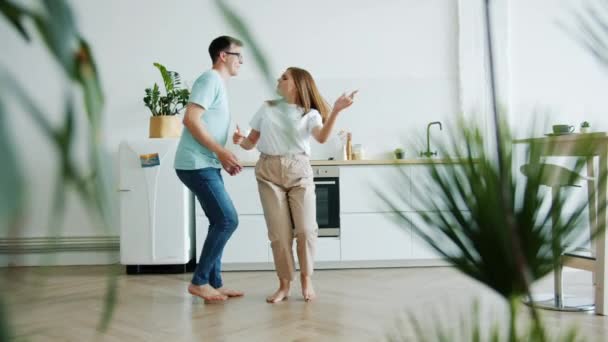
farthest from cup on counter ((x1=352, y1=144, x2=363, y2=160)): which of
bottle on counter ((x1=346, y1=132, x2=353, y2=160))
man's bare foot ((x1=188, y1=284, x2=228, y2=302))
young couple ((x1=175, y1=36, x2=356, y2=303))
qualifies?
man's bare foot ((x1=188, y1=284, x2=228, y2=302))

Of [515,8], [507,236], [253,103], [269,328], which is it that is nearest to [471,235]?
[507,236]

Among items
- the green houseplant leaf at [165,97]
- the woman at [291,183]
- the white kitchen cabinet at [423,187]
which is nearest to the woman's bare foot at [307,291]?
the woman at [291,183]

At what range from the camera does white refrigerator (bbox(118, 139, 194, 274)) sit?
464cm

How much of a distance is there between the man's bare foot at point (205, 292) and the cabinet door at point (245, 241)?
1.23 meters

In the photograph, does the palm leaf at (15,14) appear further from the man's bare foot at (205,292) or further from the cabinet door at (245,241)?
the cabinet door at (245,241)

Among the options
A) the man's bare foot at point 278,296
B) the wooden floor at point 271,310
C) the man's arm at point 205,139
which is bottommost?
the wooden floor at point 271,310

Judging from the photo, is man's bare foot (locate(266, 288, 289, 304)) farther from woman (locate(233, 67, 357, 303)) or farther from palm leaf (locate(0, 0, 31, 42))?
palm leaf (locate(0, 0, 31, 42))

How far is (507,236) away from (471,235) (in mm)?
27

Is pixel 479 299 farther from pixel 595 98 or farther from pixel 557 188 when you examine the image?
pixel 595 98

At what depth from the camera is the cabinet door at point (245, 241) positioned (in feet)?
15.6

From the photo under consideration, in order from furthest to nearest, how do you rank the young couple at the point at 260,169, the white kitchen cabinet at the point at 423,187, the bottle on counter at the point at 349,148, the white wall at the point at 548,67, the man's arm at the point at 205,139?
1. the white wall at the point at 548,67
2. the bottle on counter at the point at 349,148
3. the young couple at the point at 260,169
4. the man's arm at the point at 205,139
5. the white kitchen cabinet at the point at 423,187

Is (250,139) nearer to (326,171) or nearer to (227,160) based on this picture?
(227,160)

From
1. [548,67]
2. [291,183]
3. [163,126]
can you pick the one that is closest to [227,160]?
[291,183]

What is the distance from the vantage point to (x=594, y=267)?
3104 mm
